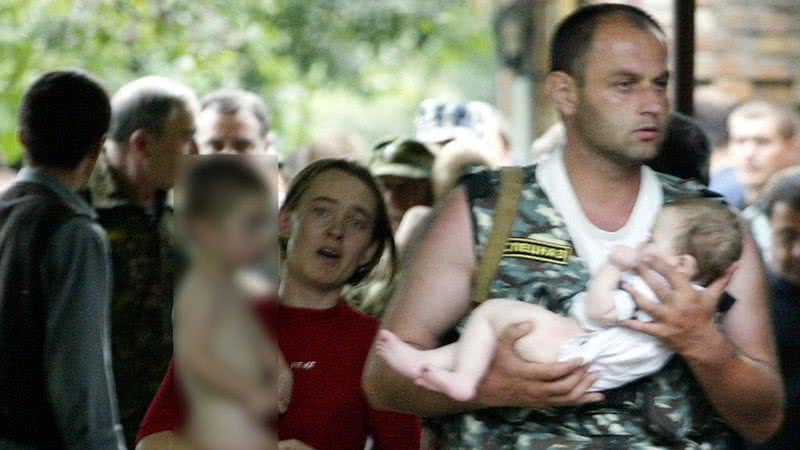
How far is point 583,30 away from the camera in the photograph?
285 centimetres

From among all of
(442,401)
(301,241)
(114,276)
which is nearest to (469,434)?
(442,401)

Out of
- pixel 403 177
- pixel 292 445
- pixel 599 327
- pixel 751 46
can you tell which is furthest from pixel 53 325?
pixel 751 46

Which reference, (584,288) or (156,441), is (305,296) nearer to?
(156,441)

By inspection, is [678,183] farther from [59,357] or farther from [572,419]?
[59,357]

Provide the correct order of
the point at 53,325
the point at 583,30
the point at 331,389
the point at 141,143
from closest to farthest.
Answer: the point at 141,143 < the point at 583,30 < the point at 331,389 < the point at 53,325

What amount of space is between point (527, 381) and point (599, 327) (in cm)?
20

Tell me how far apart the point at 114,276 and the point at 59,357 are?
1.20 metres

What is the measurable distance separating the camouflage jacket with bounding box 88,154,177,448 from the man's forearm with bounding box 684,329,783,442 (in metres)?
2.57

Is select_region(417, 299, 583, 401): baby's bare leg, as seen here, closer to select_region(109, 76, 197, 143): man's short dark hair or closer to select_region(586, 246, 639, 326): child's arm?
select_region(586, 246, 639, 326): child's arm

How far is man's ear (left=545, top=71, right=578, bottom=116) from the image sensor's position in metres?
2.86

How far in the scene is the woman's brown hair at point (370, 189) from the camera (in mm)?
3391

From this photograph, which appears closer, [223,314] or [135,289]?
[223,314]

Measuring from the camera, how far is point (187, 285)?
508 millimetres

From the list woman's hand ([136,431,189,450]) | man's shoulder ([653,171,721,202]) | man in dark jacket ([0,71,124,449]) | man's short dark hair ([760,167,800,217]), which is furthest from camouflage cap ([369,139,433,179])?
woman's hand ([136,431,189,450])
